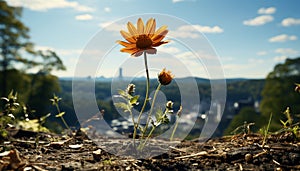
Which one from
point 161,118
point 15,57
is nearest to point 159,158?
point 161,118

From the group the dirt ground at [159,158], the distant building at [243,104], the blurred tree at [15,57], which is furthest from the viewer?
the distant building at [243,104]

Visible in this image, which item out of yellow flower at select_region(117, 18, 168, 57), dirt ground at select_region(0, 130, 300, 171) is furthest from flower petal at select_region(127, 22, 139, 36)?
dirt ground at select_region(0, 130, 300, 171)

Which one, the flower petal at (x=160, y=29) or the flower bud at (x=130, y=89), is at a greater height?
the flower petal at (x=160, y=29)

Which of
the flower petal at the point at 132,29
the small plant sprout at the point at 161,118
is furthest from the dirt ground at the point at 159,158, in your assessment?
the flower petal at the point at 132,29

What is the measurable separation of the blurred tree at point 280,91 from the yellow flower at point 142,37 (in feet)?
83.5

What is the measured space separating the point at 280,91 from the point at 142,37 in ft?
91.8

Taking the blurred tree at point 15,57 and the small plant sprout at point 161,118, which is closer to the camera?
the small plant sprout at point 161,118

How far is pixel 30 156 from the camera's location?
1.93 meters

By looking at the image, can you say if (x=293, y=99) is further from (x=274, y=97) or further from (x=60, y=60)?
(x=60, y=60)

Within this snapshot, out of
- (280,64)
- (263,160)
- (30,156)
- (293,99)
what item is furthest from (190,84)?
(280,64)

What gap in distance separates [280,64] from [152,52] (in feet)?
98.5

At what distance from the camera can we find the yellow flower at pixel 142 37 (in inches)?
68.6

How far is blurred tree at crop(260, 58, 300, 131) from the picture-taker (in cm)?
2544

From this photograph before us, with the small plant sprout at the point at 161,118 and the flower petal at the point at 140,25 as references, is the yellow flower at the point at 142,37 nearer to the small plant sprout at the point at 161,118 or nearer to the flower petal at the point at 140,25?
the flower petal at the point at 140,25
